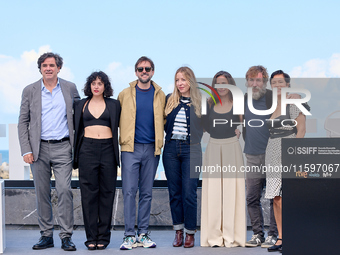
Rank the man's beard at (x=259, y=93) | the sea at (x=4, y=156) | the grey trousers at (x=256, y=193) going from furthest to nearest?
the sea at (x=4, y=156)
the grey trousers at (x=256, y=193)
the man's beard at (x=259, y=93)

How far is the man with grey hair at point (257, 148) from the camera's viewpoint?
396cm

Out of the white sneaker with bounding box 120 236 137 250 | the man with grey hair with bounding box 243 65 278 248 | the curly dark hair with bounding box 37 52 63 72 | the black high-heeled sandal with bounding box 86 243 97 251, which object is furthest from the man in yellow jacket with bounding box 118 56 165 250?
the man with grey hair with bounding box 243 65 278 248

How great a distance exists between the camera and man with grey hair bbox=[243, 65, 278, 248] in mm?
3955

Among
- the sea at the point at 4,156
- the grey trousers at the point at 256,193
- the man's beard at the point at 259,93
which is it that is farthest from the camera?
the sea at the point at 4,156

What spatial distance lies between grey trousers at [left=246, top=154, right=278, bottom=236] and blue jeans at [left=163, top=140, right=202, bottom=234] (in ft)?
1.61

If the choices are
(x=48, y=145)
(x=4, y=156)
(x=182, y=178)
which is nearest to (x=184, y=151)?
(x=182, y=178)

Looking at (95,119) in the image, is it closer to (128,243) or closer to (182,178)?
(182,178)

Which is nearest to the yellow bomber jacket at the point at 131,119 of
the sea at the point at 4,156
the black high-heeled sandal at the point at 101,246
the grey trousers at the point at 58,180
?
the grey trousers at the point at 58,180

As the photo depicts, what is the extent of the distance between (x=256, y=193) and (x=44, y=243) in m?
2.03

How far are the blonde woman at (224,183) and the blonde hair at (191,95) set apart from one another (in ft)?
0.37

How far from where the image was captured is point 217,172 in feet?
13.5

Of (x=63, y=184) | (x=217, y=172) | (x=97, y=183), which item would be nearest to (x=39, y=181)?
(x=63, y=184)

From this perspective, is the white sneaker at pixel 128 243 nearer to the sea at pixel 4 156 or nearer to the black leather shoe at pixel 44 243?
the black leather shoe at pixel 44 243

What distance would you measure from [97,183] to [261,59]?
7.97 ft
